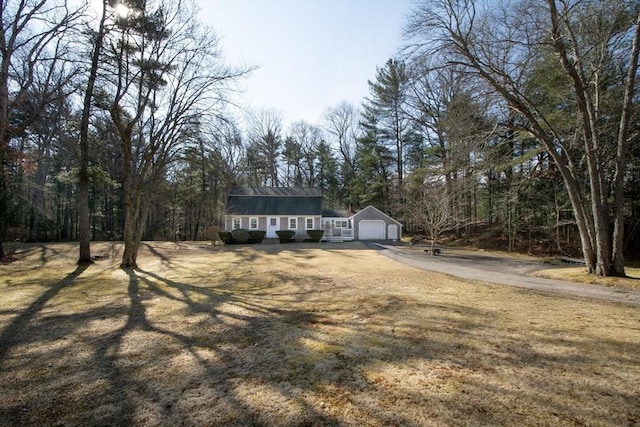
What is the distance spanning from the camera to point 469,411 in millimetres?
2758

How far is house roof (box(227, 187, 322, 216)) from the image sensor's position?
31250 mm

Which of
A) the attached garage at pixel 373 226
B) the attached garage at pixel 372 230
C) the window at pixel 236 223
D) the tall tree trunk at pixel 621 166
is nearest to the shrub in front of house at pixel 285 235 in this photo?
the window at pixel 236 223

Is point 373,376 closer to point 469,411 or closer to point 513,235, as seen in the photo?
point 469,411

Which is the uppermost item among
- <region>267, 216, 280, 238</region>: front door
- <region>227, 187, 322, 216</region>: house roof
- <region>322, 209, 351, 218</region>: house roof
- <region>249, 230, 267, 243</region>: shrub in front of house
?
<region>227, 187, 322, 216</region>: house roof

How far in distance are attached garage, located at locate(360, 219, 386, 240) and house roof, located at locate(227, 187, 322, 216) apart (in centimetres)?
452

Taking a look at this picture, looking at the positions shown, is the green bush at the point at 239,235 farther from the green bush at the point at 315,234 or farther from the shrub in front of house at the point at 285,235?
the green bush at the point at 315,234

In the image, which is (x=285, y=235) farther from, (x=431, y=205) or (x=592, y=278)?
(x=592, y=278)

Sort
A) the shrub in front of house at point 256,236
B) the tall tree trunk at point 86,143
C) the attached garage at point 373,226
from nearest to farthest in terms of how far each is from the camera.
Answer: the tall tree trunk at point 86,143, the shrub in front of house at point 256,236, the attached garage at point 373,226

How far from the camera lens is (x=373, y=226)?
104 ft

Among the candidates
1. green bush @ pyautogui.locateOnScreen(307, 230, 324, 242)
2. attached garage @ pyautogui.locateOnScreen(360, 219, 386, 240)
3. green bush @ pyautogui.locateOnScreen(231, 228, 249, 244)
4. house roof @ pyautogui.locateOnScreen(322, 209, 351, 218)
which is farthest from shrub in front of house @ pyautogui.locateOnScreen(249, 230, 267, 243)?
attached garage @ pyautogui.locateOnScreen(360, 219, 386, 240)

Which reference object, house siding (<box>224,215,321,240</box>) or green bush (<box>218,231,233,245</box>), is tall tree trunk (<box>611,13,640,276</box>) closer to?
house siding (<box>224,215,321,240</box>)

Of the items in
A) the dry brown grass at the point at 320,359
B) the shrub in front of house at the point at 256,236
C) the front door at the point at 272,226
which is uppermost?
the front door at the point at 272,226

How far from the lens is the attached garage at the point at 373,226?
31.5 meters

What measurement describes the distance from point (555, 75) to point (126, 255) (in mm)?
19056
